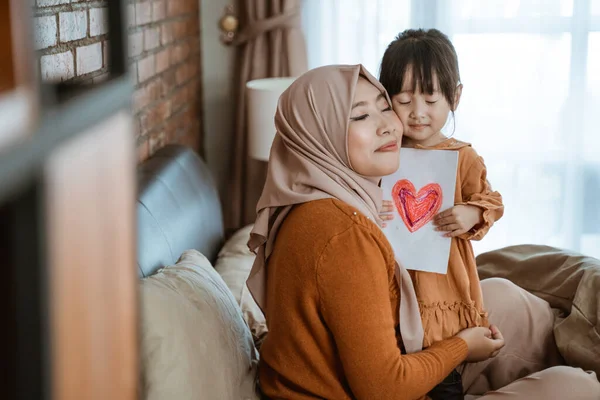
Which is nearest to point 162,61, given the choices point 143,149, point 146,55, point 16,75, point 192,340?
point 146,55

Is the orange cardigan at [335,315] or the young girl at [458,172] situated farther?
the young girl at [458,172]

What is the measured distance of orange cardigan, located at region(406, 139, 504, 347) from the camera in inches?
62.6

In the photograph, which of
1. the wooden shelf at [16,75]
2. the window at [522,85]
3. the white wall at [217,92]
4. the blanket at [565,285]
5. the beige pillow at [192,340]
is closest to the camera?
the wooden shelf at [16,75]

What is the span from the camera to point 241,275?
6.88 feet

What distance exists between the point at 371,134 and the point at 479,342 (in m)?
0.52

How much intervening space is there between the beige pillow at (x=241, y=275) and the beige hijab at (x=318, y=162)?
0.47m

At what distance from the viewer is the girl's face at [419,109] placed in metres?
1.59

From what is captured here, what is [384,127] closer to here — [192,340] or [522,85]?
[192,340]

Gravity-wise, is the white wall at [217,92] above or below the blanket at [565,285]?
above

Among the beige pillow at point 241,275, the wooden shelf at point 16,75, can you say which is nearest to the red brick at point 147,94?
the beige pillow at point 241,275

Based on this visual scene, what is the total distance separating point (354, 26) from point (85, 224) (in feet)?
9.79

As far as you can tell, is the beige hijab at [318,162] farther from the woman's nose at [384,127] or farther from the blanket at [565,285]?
the blanket at [565,285]

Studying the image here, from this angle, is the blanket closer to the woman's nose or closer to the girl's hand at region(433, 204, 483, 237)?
the girl's hand at region(433, 204, 483, 237)

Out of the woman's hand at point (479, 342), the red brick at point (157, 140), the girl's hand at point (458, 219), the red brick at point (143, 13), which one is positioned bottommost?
the woman's hand at point (479, 342)
